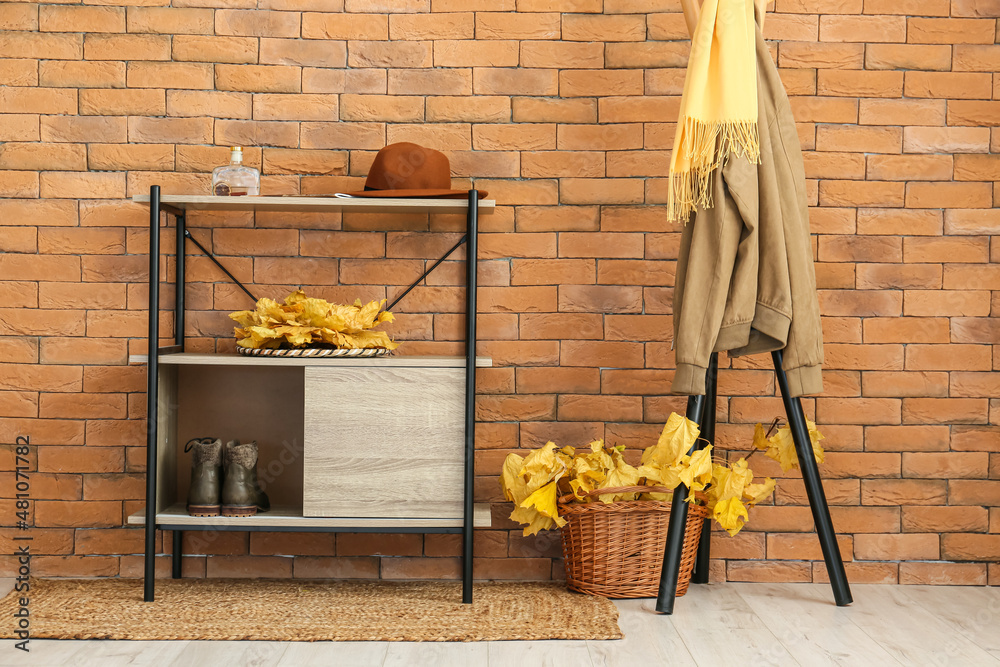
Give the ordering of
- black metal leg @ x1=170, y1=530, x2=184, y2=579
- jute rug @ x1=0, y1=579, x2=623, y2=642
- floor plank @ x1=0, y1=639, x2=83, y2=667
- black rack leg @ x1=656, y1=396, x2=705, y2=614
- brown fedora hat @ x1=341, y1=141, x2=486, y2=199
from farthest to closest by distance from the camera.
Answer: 1. black metal leg @ x1=170, y1=530, x2=184, y2=579
2. brown fedora hat @ x1=341, y1=141, x2=486, y2=199
3. black rack leg @ x1=656, y1=396, x2=705, y2=614
4. jute rug @ x1=0, y1=579, x2=623, y2=642
5. floor plank @ x1=0, y1=639, x2=83, y2=667

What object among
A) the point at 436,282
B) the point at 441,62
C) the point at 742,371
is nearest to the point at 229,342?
the point at 436,282

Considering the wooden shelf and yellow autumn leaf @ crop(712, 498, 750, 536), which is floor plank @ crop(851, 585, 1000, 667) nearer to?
yellow autumn leaf @ crop(712, 498, 750, 536)

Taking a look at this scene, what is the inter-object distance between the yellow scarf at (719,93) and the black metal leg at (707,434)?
0.48m

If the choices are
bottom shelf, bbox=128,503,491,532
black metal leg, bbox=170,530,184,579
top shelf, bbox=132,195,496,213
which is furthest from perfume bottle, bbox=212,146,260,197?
black metal leg, bbox=170,530,184,579

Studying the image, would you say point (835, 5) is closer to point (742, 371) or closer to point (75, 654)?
point (742, 371)

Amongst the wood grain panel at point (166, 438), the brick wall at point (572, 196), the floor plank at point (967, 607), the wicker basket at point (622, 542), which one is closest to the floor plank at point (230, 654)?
the wood grain panel at point (166, 438)

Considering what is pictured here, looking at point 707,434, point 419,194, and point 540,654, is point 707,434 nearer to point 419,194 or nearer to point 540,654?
point 540,654

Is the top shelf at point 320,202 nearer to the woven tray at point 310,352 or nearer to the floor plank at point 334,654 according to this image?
the woven tray at point 310,352

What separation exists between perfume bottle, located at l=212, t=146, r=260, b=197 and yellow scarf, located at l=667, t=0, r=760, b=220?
A: 1.17 metres

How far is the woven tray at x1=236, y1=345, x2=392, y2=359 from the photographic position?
6.42ft

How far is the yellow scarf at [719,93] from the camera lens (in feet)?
6.07

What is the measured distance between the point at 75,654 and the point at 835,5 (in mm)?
2634

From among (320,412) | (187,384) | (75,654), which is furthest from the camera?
(187,384)

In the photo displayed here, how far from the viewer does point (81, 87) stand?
2.28 m
